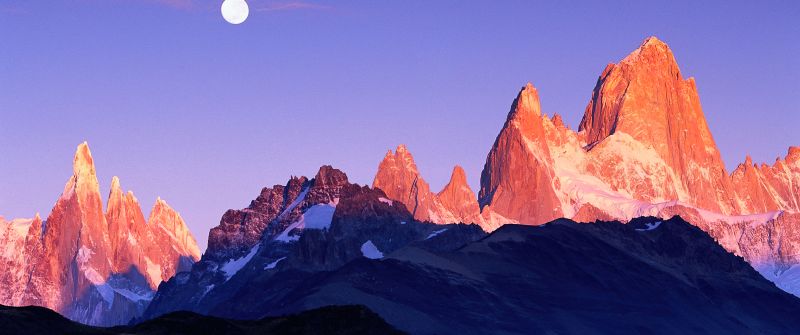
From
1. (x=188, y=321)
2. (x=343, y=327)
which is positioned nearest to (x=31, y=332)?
(x=188, y=321)

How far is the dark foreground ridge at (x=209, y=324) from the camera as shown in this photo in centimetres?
17912

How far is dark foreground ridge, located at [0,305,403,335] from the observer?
7052 inches

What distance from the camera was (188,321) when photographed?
18988cm

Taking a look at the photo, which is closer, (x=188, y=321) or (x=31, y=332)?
(x=31, y=332)

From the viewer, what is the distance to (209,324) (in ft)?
617

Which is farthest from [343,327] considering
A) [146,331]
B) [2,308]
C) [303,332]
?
[2,308]

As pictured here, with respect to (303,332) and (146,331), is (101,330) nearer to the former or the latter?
(146,331)

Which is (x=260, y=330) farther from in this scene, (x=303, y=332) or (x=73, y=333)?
(x=73, y=333)

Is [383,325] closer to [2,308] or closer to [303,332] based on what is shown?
[303,332]

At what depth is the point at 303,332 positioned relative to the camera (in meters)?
190

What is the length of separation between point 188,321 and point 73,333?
1426 centimetres

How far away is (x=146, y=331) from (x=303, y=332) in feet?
49.4

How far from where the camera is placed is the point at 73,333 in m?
178

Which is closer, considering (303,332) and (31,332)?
(31,332)
